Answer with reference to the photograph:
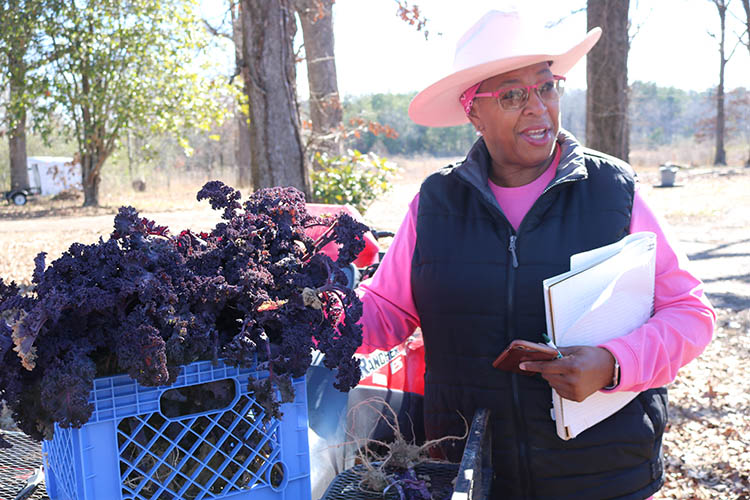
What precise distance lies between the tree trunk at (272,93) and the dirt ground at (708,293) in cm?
144

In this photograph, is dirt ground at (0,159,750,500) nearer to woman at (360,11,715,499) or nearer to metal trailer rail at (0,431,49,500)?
woman at (360,11,715,499)

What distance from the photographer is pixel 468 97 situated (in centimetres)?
232

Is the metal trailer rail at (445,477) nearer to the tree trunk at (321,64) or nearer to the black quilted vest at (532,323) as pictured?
the black quilted vest at (532,323)

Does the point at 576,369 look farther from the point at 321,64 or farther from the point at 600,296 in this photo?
the point at 321,64

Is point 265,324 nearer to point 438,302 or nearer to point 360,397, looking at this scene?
point 438,302

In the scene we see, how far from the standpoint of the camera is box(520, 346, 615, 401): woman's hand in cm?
170

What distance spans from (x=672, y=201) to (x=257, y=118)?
52.2 ft

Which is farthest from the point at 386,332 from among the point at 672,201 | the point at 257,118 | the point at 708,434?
the point at 672,201

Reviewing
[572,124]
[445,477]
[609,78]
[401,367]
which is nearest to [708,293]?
[609,78]

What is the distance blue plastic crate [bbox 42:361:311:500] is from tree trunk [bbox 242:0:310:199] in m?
4.25

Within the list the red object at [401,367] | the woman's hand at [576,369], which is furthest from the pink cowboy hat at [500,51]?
the red object at [401,367]

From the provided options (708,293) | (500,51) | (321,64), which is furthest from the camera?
(321,64)

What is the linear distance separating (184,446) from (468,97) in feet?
4.74

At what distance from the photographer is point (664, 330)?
1.84m
